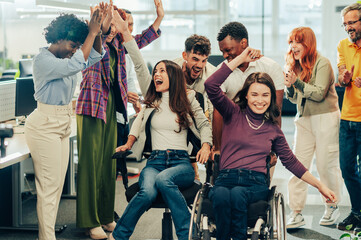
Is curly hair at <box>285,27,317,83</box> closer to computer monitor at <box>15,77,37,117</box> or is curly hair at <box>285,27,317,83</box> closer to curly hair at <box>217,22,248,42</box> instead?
curly hair at <box>217,22,248,42</box>

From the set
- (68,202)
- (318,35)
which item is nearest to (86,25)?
(68,202)

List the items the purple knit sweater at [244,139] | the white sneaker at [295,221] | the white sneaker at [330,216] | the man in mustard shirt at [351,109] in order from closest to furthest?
1. the purple knit sweater at [244,139]
2. the man in mustard shirt at [351,109]
3. the white sneaker at [295,221]
4. the white sneaker at [330,216]

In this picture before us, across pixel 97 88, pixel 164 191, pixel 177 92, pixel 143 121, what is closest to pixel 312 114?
pixel 177 92

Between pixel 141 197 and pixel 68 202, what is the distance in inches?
72.2

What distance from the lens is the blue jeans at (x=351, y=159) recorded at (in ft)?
12.1

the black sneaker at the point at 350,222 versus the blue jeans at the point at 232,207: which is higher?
the blue jeans at the point at 232,207

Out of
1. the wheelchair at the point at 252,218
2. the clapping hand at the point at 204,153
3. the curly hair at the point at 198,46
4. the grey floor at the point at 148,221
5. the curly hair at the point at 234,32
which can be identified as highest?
the curly hair at the point at 234,32

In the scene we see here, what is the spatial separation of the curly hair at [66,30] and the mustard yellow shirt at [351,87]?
1.76 metres

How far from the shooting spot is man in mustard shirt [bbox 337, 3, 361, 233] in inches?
140

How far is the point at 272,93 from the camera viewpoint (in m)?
2.91

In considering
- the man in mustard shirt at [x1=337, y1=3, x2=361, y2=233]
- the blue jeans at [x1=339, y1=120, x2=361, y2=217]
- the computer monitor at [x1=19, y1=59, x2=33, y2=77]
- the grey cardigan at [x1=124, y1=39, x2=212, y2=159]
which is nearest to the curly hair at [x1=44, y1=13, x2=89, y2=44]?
the grey cardigan at [x1=124, y1=39, x2=212, y2=159]

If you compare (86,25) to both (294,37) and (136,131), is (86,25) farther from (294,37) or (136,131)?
(294,37)

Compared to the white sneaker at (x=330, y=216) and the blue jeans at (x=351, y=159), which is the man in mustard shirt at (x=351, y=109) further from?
the white sneaker at (x=330, y=216)

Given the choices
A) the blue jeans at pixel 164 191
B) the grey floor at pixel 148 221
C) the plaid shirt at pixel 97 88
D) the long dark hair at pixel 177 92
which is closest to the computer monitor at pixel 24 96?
the grey floor at pixel 148 221
